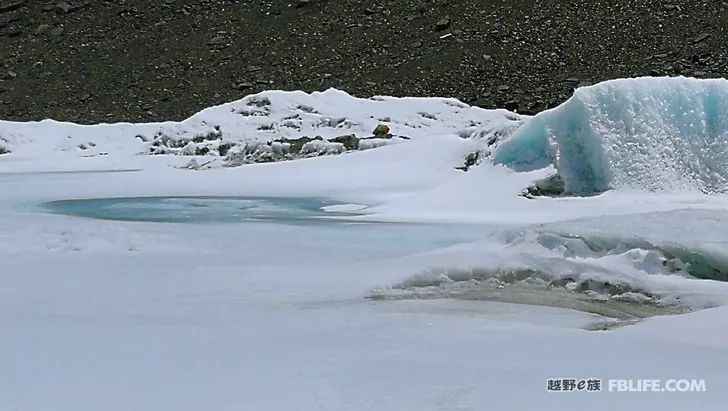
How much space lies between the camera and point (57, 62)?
1230 inches

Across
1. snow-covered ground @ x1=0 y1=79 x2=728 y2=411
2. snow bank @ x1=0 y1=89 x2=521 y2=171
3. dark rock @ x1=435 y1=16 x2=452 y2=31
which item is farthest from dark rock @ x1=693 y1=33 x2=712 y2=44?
snow-covered ground @ x1=0 y1=79 x2=728 y2=411

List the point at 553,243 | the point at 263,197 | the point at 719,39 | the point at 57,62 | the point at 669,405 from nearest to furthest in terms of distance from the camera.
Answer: the point at 669,405 < the point at 553,243 < the point at 263,197 < the point at 719,39 < the point at 57,62

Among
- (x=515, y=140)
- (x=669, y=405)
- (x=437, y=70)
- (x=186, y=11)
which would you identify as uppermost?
(x=186, y=11)

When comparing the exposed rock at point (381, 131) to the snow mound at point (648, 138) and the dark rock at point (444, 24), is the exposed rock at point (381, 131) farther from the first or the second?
the dark rock at point (444, 24)

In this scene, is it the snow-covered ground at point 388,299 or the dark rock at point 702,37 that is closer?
the snow-covered ground at point 388,299

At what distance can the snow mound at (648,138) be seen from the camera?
31.5 feet

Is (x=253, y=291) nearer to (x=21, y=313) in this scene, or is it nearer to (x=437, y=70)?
(x=21, y=313)

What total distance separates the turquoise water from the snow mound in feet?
9.74

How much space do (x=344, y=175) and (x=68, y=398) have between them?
428 inches

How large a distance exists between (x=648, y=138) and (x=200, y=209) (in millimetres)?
5160

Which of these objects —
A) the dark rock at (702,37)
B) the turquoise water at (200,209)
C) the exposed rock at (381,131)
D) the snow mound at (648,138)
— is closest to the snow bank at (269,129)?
the exposed rock at (381,131)

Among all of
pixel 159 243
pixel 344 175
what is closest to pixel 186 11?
pixel 344 175

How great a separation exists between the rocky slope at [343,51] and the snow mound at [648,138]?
14571 mm

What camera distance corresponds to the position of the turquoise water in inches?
351
